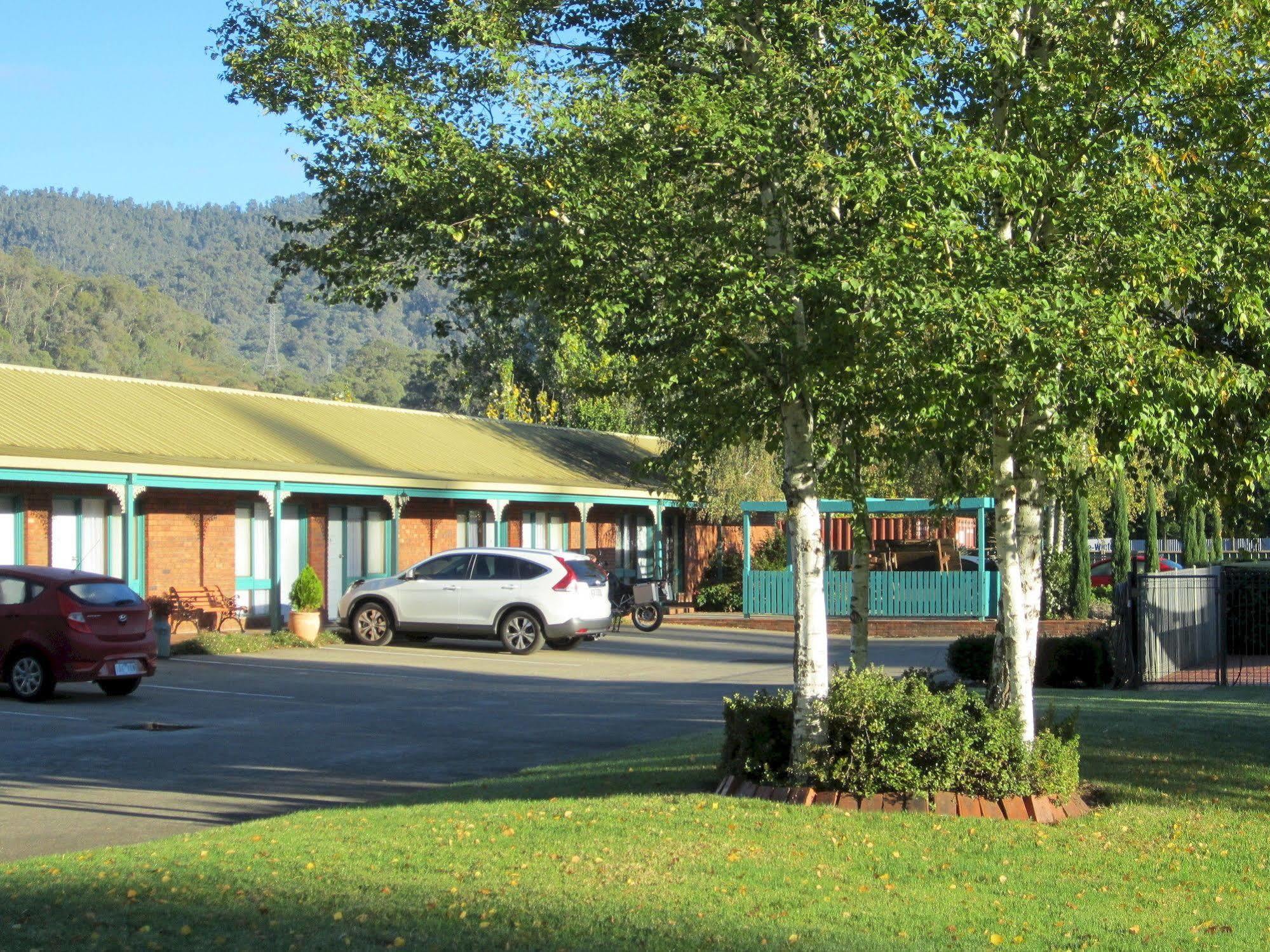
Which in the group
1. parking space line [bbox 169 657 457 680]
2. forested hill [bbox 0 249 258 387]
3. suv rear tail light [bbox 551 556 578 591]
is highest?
forested hill [bbox 0 249 258 387]

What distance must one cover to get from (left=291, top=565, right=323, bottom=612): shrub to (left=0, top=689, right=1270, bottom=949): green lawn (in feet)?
47.7

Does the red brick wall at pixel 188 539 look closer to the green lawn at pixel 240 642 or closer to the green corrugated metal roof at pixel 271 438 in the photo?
the green corrugated metal roof at pixel 271 438

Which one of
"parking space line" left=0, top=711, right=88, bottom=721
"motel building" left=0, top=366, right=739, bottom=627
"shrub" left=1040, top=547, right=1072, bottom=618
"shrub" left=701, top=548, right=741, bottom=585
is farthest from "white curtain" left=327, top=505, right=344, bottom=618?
"shrub" left=1040, top=547, right=1072, bottom=618

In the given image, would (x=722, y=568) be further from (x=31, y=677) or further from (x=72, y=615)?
(x=31, y=677)

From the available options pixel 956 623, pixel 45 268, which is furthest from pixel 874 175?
pixel 45 268

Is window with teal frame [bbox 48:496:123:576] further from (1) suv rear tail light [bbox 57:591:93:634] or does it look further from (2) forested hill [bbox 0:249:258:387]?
(2) forested hill [bbox 0:249:258:387]

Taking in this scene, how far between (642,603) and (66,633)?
48.1 ft

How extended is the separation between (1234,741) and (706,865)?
23.5 ft

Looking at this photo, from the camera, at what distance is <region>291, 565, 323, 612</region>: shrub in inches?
964

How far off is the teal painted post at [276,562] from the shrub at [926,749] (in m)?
17.0

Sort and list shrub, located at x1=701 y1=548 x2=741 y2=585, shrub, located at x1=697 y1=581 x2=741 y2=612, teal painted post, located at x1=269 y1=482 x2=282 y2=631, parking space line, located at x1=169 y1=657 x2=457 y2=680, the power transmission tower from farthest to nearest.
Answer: the power transmission tower, shrub, located at x1=701 y1=548 x2=741 y2=585, shrub, located at x1=697 y1=581 x2=741 y2=612, teal painted post, located at x1=269 y1=482 x2=282 y2=631, parking space line, located at x1=169 y1=657 x2=457 y2=680

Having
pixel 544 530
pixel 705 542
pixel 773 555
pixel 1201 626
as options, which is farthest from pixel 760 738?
pixel 705 542

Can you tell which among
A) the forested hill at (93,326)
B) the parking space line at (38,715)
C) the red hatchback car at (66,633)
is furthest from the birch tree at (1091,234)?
the forested hill at (93,326)

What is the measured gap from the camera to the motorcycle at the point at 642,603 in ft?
96.8
